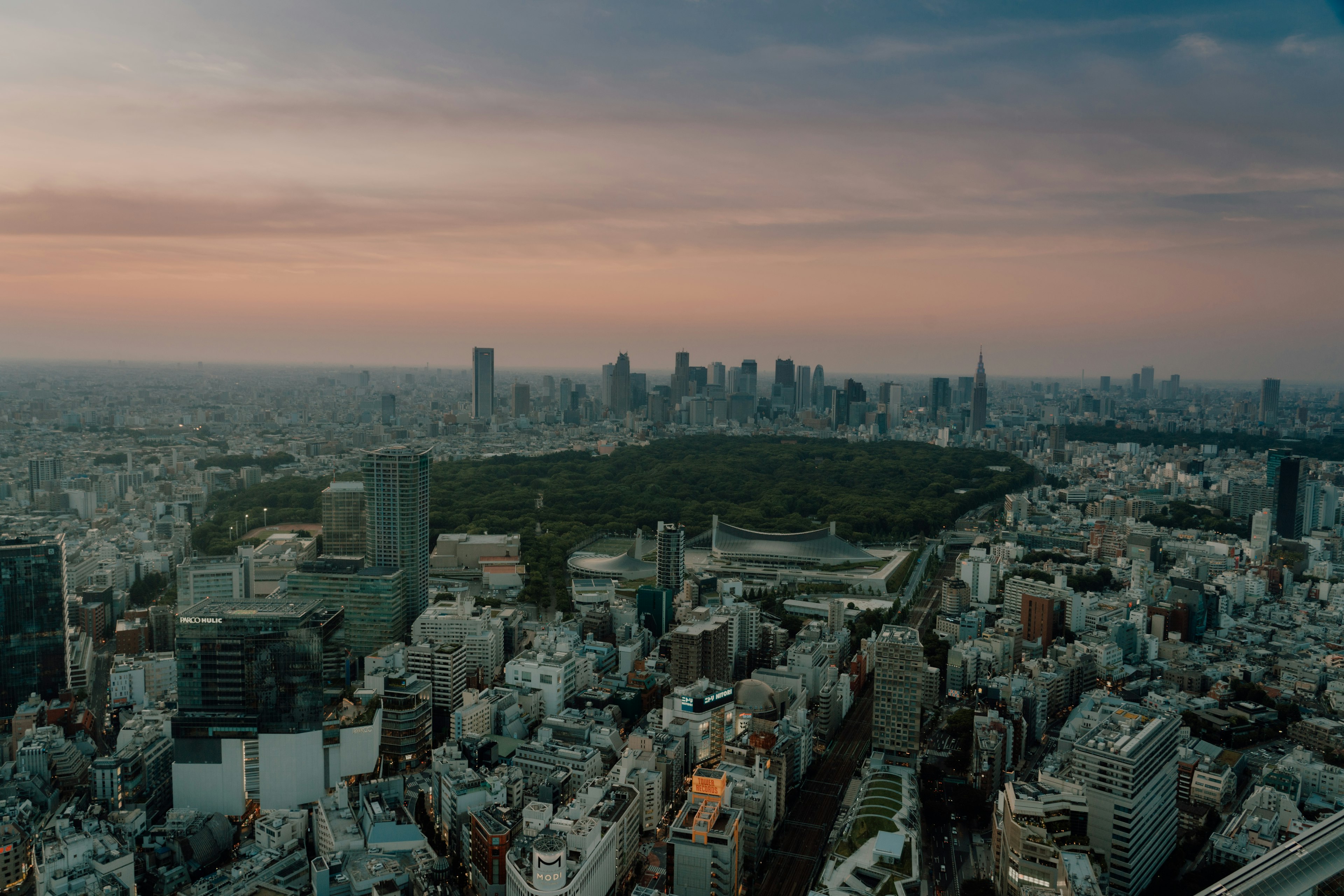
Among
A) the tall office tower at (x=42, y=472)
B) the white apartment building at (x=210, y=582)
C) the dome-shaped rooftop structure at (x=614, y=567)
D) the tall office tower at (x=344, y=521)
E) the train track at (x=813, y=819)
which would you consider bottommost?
the train track at (x=813, y=819)

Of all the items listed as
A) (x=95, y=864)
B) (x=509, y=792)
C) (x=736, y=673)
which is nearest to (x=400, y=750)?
(x=509, y=792)

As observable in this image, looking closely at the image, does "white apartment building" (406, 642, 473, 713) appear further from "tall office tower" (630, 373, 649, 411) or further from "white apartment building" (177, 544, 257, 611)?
"tall office tower" (630, 373, 649, 411)

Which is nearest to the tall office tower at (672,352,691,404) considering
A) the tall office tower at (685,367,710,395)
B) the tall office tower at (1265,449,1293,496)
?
the tall office tower at (685,367,710,395)

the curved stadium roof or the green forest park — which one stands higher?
the green forest park

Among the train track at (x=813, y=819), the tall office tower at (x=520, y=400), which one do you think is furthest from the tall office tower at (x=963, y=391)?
the train track at (x=813, y=819)

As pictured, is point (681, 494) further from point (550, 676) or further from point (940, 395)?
point (940, 395)

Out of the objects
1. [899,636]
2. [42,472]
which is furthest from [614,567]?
[42,472]

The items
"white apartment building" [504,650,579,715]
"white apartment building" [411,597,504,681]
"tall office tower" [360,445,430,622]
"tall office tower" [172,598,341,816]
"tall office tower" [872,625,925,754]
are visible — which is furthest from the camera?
"tall office tower" [360,445,430,622]

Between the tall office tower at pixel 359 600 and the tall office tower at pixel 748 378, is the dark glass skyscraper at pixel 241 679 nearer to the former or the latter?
the tall office tower at pixel 359 600
